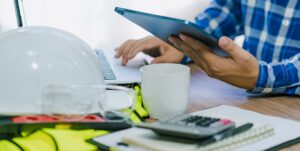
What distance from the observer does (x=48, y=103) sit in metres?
0.69

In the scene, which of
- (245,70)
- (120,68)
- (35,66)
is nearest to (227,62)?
(245,70)

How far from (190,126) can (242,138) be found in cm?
8

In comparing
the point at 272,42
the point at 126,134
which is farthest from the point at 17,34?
the point at 272,42

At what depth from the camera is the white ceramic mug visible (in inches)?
28.8

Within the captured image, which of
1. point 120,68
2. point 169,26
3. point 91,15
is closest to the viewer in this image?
point 169,26

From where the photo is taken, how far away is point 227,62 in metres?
0.91

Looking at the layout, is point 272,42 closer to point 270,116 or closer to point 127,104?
point 270,116

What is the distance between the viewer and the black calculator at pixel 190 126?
0.57 meters

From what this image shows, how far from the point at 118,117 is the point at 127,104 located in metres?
0.04

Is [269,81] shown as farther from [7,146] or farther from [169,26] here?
[7,146]

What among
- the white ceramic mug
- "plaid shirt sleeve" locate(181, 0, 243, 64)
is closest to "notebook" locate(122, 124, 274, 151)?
the white ceramic mug

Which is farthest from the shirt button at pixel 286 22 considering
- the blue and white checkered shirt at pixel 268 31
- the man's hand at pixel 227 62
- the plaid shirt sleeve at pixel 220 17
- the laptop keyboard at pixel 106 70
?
the laptop keyboard at pixel 106 70

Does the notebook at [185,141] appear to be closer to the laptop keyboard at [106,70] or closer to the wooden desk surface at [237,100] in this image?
the wooden desk surface at [237,100]

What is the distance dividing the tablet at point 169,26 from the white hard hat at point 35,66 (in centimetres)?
15
